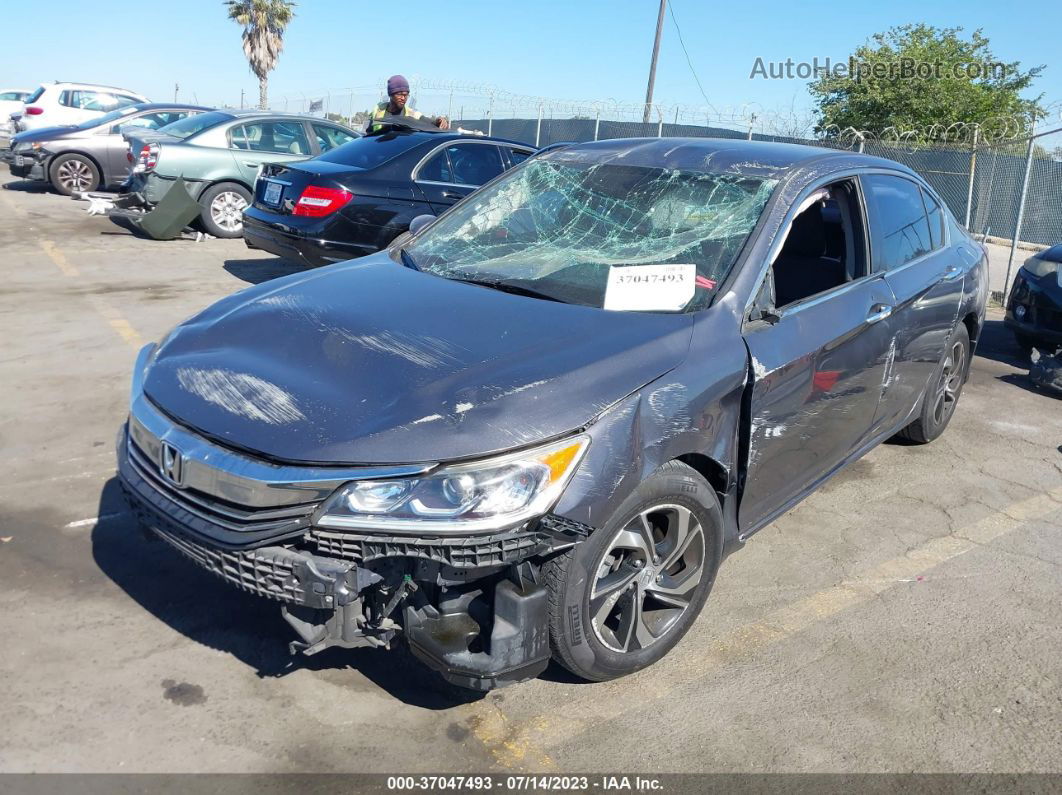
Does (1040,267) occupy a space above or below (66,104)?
below

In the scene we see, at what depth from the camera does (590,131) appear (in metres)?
24.7

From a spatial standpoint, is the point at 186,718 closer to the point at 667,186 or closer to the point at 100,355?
the point at 667,186

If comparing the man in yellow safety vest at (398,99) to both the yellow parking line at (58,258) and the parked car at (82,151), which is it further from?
the parked car at (82,151)

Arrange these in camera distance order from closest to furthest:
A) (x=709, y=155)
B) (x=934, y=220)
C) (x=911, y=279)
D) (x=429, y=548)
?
(x=429, y=548) < (x=709, y=155) < (x=911, y=279) < (x=934, y=220)

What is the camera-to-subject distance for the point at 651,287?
341 cm

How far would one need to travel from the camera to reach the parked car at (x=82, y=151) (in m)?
14.4

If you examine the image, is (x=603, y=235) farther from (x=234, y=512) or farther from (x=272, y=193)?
(x=272, y=193)

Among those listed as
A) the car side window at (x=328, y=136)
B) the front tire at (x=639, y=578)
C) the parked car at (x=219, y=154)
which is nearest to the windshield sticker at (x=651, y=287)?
the front tire at (x=639, y=578)

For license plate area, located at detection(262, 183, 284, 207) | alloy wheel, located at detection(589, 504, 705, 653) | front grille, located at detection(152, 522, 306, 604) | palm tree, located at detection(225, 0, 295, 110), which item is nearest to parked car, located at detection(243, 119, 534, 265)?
license plate area, located at detection(262, 183, 284, 207)

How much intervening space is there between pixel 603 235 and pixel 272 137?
8944mm

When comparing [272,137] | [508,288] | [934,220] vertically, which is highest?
[272,137]

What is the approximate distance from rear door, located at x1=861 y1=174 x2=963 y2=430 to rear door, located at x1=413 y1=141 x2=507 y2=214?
424 centimetres

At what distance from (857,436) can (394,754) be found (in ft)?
8.40

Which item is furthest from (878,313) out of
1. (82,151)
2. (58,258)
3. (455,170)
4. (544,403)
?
(82,151)
